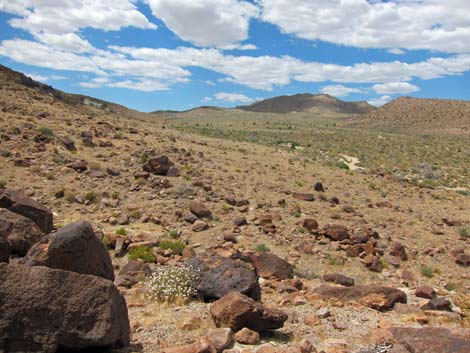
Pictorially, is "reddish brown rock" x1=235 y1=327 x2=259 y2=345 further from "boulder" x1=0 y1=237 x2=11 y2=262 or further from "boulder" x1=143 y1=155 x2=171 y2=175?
"boulder" x1=143 y1=155 x2=171 y2=175

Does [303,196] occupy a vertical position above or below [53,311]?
below

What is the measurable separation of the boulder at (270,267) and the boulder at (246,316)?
403cm

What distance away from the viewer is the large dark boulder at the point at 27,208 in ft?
32.5

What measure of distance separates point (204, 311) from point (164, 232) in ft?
21.6

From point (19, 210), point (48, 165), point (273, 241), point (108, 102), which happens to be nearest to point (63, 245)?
point (19, 210)

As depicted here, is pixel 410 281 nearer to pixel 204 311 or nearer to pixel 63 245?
pixel 204 311

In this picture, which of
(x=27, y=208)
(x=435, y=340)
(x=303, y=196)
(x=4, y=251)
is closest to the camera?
(x=435, y=340)

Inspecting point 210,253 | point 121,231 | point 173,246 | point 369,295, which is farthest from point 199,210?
point 369,295

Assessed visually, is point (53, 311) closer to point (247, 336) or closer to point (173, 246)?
point (247, 336)

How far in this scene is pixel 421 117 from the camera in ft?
346

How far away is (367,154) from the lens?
46156 millimetres

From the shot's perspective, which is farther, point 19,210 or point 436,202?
point 436,202

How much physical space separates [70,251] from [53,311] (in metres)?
1.47

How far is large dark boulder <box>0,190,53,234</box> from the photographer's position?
9.91m
